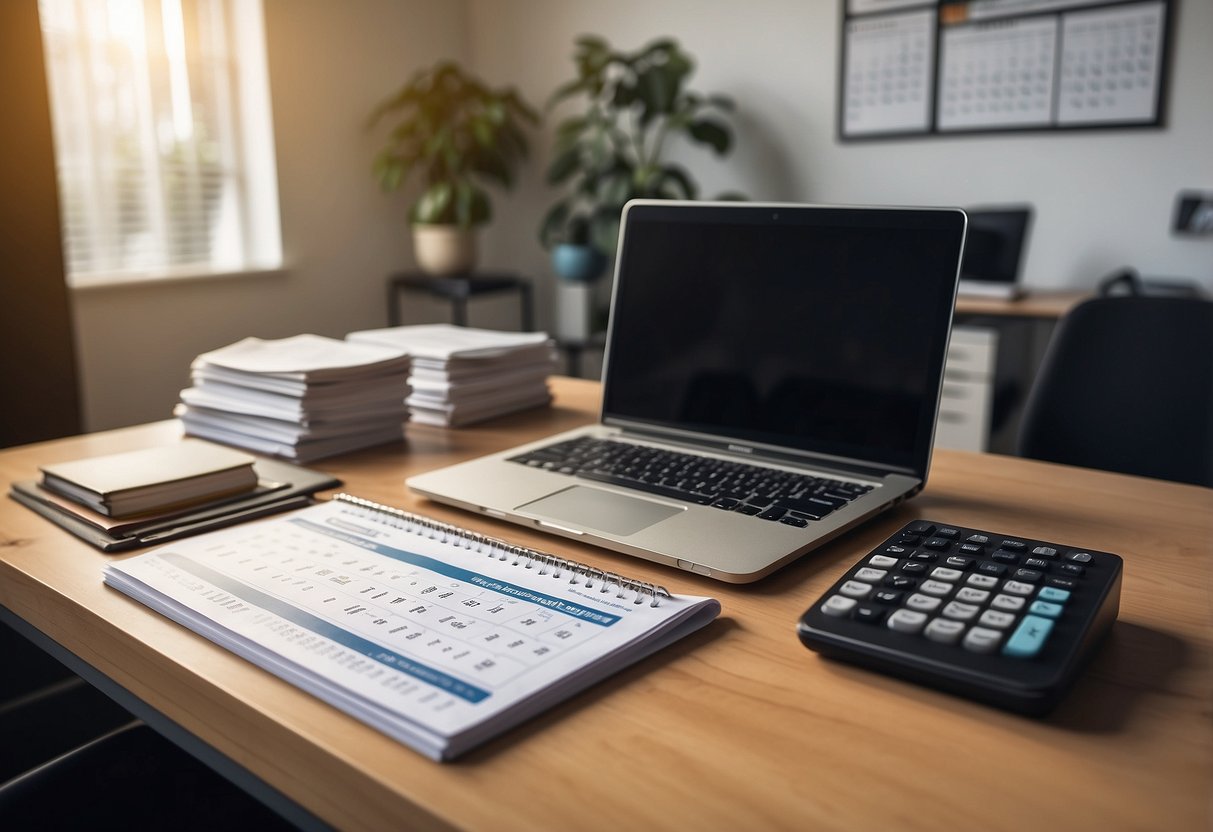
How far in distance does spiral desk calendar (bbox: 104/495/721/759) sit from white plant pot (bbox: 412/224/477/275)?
322 centimetres

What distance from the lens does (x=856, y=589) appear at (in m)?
0.61

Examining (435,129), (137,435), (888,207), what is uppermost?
(435,129)

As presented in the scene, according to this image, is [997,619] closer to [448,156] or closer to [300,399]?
[300,399]

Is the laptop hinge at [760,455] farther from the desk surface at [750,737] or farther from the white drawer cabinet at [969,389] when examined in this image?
the white drawer cabinet at [969,389]

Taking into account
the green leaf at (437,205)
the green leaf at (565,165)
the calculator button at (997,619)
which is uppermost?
the green leaf at (565,165)

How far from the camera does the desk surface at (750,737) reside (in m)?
0.44

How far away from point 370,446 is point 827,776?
0.82m

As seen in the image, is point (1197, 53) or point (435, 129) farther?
point (435, 129)

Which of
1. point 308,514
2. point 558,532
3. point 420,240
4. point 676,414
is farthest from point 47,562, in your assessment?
point 420,240

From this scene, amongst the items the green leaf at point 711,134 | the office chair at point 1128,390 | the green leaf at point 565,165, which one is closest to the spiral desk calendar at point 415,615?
the office chair at point 1128,390

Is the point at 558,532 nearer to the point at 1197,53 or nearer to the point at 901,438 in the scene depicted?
the point at 901,438

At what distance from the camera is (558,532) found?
0.82 m

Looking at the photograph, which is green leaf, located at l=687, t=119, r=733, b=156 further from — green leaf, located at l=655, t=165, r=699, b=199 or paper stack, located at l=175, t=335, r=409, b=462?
paper stack, located at l=175, t=335, r=409, b=462

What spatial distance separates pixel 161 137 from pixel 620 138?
1.71 meters
